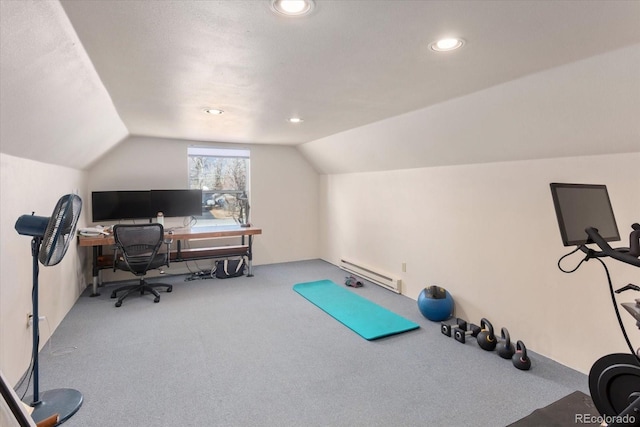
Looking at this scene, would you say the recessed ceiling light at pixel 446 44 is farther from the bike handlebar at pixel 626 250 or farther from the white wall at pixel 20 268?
the white wall at pixel 20 268

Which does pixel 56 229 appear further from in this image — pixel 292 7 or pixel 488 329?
pixel 488 329

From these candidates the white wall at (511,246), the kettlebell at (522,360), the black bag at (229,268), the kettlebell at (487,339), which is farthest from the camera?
the black bag at (229,268)

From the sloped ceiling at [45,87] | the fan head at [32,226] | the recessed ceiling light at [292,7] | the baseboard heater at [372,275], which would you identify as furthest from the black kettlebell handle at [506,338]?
the sloped ceiling at [45,87]

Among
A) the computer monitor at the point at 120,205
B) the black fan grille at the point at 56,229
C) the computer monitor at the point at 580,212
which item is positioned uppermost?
the computer monitor at the point at 120,205

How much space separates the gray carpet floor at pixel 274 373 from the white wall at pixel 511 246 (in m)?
0.27

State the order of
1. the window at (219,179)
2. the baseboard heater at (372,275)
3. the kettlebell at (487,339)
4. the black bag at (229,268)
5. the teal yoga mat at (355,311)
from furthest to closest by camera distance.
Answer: the window at (219,179) → the black bag at (229,268) → the baseboard heater at (372,275) → the teal yoga mat at (355,311) → the kettlebell at (487,339)

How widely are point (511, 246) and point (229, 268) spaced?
150 inches

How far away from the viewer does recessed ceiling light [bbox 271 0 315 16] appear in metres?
1.35

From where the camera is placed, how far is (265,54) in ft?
6.18

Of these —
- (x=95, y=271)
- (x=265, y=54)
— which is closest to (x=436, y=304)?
(x=265, y=54)

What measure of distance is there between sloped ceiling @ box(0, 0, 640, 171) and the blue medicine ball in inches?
60.0

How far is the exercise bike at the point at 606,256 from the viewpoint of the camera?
134 cm

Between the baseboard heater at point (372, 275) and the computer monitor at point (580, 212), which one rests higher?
the computer monitor at point (580, 212)

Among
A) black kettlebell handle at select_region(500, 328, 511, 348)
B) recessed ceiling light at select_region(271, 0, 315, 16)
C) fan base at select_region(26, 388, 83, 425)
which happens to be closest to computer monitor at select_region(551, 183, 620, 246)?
recessed ceiling light at select_region(271, 0, 315, 16)
